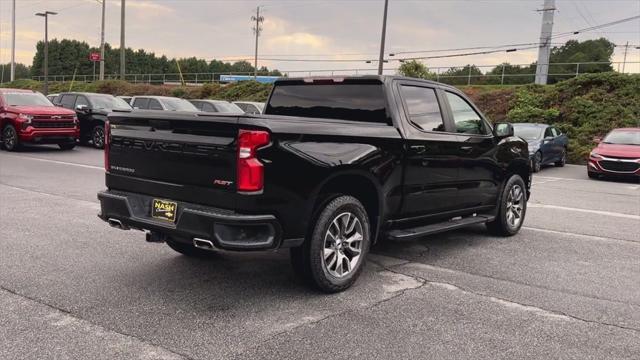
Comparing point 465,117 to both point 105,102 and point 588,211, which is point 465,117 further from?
point 105,102

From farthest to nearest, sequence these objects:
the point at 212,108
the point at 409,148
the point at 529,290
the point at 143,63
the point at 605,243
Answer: the point at 143,63 → the point at 212,108 → the point at 605,243 → the point at 409,148 → the point at 529,290

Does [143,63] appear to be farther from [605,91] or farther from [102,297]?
[102,297]

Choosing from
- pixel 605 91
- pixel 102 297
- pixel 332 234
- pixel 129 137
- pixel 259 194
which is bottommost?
pixel 102 297

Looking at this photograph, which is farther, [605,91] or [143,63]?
[143,63]

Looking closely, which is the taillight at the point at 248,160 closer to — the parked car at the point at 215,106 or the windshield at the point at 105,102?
the windshield at the point at 105,102

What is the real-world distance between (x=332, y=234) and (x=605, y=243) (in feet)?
14.3

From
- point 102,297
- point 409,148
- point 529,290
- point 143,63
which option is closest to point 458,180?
point 409,148

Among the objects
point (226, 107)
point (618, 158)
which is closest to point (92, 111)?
point (226, 107)

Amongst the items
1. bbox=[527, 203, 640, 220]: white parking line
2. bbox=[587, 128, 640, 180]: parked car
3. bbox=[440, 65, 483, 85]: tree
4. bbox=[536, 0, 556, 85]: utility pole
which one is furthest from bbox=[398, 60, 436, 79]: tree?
bbox=[527, 203, 640, 220]: white parking line

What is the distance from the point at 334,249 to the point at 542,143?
14.3 m

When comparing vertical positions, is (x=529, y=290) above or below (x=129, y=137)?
below

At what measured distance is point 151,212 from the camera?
4.54 m

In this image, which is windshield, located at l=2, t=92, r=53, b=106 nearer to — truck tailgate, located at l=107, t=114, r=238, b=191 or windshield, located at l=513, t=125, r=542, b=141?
truck tailgate, located at l=107, t=114, r=238, b=191

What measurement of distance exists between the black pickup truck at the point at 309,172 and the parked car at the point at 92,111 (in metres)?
14.5
